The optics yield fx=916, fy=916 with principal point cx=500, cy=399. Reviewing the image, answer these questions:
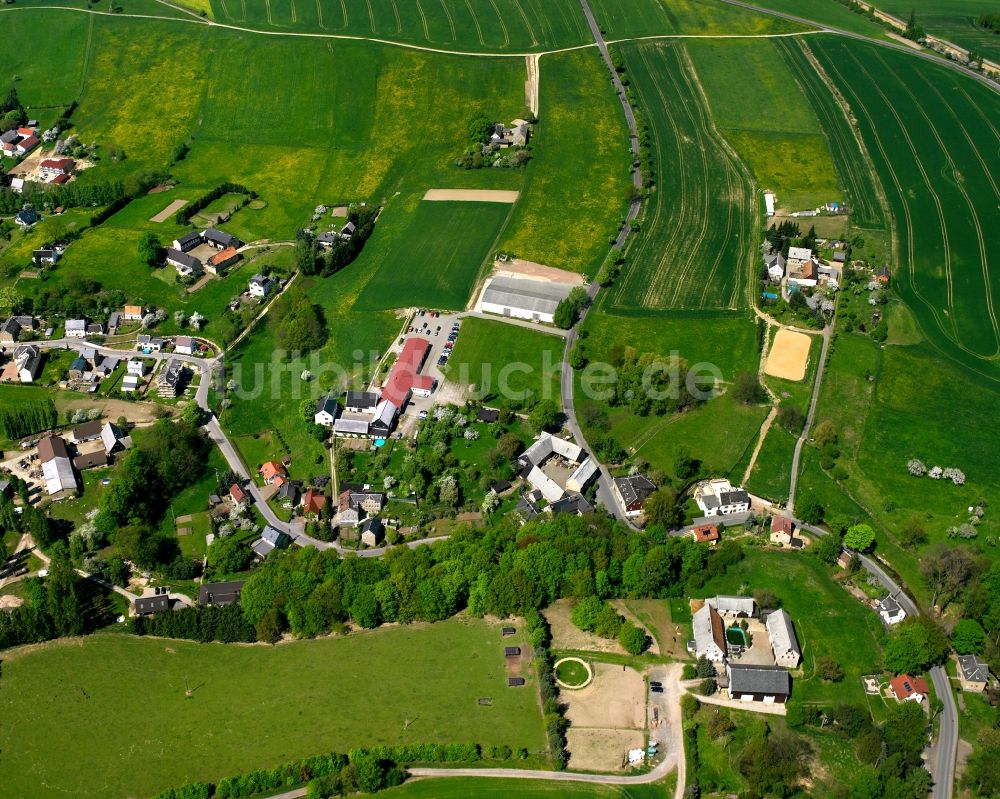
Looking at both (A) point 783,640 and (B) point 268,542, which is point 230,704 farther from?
(A) point 783,640

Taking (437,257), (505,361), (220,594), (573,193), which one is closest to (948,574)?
(505,361)

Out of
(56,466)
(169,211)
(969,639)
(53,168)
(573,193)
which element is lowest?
(56,466)

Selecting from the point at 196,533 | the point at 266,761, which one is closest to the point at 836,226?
the point at 196,533

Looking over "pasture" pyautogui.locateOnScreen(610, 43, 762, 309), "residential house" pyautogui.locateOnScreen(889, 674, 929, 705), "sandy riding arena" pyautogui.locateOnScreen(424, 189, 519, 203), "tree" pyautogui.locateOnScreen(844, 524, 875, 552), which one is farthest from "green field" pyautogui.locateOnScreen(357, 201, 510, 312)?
"residential house" pyautogui.locateOnScreen(889, 674, 929, 705)

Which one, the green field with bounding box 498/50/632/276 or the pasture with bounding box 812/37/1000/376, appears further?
the green field with bounding box 498/50/632/276

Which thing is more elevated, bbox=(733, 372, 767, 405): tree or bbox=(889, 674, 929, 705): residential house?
bbox=(733, 372, 767, 405): tree

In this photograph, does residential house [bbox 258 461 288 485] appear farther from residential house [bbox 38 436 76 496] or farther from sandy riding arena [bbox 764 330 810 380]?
sandy riding arena [bbox 764 330 810 380]

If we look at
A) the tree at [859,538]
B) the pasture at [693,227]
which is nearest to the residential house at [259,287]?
the pasture at [693,227]
